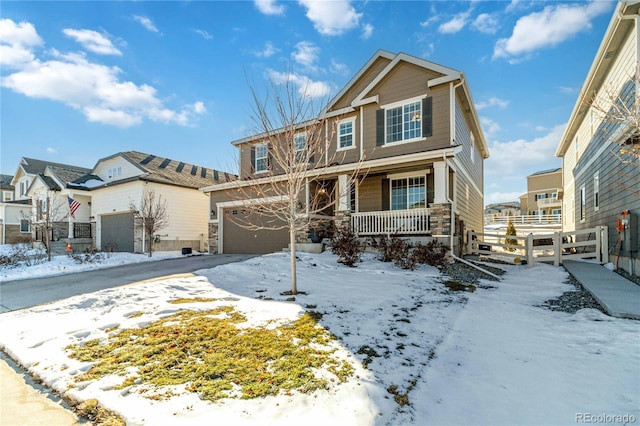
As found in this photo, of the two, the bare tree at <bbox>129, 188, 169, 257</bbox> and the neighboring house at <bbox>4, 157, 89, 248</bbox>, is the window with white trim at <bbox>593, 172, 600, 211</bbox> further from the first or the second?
the neighboring house at <bbox>4, 157, 89, 248</bbox>

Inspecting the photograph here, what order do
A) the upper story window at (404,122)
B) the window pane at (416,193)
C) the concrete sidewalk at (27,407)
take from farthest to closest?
the window pane at (416,193), the upper story window at (404,122), the concrete sidewalk at (27,407)

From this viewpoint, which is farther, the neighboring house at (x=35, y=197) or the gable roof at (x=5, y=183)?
the gable roof at (x=5, y=183)

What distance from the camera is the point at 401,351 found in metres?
3.56

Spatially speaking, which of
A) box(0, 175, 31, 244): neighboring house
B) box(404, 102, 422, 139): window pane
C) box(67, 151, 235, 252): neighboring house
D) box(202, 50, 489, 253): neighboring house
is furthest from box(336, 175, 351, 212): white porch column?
box(0, 175, 31, 244): neighboring house

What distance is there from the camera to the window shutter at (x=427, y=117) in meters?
11.4

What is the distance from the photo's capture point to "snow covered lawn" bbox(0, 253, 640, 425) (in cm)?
244

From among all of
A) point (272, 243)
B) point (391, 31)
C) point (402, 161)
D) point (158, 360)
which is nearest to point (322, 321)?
point (158, 360)

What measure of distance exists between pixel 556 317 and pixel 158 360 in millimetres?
6079

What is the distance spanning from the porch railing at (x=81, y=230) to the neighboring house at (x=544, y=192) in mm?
44785

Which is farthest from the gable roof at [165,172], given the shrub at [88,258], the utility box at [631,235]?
the utility box at [631,235]

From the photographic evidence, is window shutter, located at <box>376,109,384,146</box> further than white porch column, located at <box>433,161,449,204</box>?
Yes

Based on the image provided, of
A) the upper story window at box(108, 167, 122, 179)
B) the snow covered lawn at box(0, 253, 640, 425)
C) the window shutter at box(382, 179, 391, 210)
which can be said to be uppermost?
the upper story window at box(108, 167, 122, 179)

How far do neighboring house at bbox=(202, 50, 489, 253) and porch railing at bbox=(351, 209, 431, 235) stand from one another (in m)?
0.04

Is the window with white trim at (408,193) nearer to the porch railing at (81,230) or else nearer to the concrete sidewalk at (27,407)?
the concrete sidewalk at (27,407)
